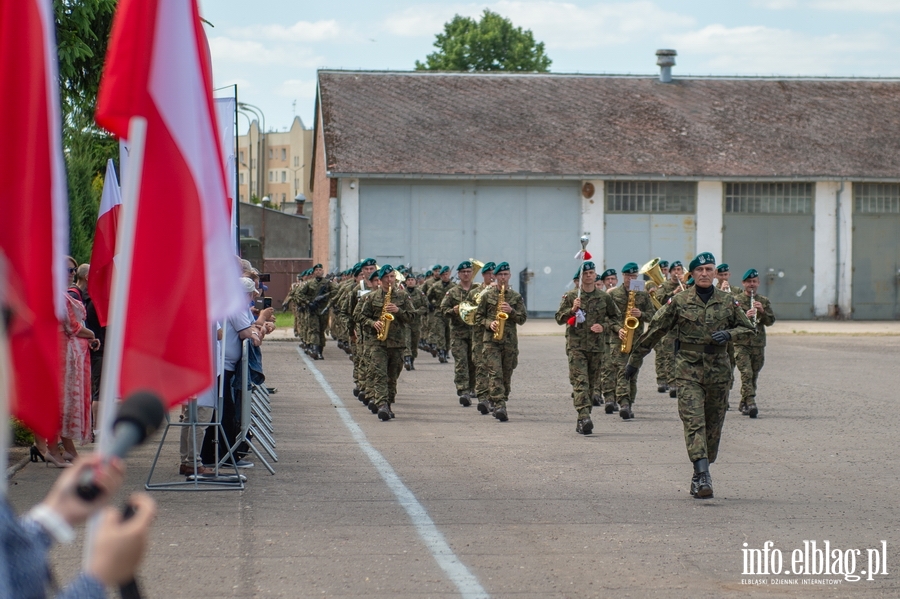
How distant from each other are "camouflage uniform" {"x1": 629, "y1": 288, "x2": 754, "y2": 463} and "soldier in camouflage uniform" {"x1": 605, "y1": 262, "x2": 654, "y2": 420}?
15.9ft

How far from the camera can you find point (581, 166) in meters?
42.7

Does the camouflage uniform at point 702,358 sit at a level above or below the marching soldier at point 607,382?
above

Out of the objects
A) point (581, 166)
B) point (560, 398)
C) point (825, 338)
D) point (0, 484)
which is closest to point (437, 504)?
point (0, 484)

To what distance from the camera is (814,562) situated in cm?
773

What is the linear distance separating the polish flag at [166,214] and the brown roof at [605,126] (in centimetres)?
3712

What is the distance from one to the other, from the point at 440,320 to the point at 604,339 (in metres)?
11.6

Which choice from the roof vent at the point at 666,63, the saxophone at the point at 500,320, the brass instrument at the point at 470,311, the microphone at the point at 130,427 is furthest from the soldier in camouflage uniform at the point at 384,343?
the roof vent at the point at 666,63

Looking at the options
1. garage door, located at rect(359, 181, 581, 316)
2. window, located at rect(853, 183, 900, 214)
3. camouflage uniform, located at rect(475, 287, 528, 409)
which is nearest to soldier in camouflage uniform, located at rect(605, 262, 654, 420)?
camouflage uniform, located at rect(475, 287, 528, 409)

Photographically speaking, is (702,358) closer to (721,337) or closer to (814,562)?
(721,337)

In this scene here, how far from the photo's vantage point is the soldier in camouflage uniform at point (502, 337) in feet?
52.2

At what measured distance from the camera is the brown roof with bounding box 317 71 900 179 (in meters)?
42.8

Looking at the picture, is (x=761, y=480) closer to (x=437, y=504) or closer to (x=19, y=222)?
(x=437, y=504)

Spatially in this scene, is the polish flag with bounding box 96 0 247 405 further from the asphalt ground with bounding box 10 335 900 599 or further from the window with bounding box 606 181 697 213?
the window with bounding box 606 181 697 213

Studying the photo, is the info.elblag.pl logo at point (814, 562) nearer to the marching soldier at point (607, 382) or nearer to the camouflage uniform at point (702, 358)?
the camouflage uniform at point (702, 358)
